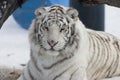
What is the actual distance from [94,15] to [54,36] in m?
2.28

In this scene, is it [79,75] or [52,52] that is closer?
[52,52]

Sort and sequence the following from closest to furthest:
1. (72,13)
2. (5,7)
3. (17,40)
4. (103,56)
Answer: (72,13), (5,7), (103,56), (17,40)

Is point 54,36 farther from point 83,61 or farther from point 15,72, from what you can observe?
point 15,72

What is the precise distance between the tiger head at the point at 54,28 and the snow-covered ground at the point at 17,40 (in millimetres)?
1001

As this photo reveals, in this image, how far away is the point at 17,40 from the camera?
215 inches

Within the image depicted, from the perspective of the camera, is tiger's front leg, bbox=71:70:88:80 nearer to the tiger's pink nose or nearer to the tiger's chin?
the tiger's chin

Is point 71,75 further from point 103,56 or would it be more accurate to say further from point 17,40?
point 17,40

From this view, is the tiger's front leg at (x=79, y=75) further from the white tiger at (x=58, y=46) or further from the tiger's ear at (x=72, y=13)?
the tiger's ear at (x=72, y=13)

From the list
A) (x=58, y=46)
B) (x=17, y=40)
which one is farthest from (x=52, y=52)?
(x=17, y=40)

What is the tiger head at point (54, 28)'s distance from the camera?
306 cm

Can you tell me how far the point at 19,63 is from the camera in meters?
4.26

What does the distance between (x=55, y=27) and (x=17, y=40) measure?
2.43m

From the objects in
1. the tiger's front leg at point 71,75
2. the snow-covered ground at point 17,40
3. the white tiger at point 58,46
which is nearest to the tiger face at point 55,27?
the white tiger at point 58,46

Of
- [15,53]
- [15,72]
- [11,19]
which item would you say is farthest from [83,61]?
[11,19]
